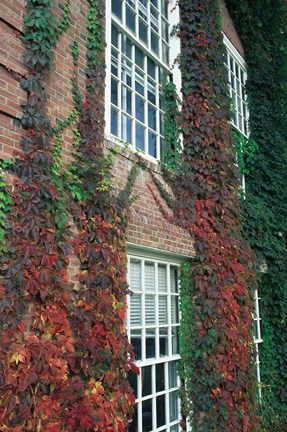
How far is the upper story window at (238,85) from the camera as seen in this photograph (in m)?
8.42

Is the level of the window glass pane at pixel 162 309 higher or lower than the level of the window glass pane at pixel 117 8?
lower

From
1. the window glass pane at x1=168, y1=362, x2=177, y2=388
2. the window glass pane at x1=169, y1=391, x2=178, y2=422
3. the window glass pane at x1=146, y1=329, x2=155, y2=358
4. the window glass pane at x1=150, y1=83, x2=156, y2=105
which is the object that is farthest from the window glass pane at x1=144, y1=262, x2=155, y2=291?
the window glass pane at x1=150, y1=83, x2=156, y2=105

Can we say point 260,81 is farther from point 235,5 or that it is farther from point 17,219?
point 17,219

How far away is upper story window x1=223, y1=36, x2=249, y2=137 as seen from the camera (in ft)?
27.6

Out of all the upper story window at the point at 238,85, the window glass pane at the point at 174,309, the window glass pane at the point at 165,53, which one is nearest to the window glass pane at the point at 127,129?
the window glass pane at the point at 165,53

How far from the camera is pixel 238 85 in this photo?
8.84 meters

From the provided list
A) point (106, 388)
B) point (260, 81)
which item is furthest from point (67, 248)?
point (260, 81)

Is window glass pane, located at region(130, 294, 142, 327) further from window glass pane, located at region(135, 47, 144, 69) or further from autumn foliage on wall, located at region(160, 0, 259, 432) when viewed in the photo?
window glass pane, located at region(135, 47, 144, 69)

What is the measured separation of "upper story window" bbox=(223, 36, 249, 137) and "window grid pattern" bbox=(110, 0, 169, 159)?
2.67 metres

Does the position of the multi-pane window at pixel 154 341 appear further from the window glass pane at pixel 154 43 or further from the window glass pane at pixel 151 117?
the window glass pane at pixel 154 43

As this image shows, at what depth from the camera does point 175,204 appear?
5.38 m

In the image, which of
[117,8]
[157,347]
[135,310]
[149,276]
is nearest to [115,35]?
[117,8]

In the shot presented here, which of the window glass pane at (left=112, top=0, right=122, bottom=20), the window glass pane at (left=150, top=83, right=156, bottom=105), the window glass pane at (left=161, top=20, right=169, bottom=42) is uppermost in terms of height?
the window glass pane at (left=161, top=20, right=169, bottom=42)

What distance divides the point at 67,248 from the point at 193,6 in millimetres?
4822
